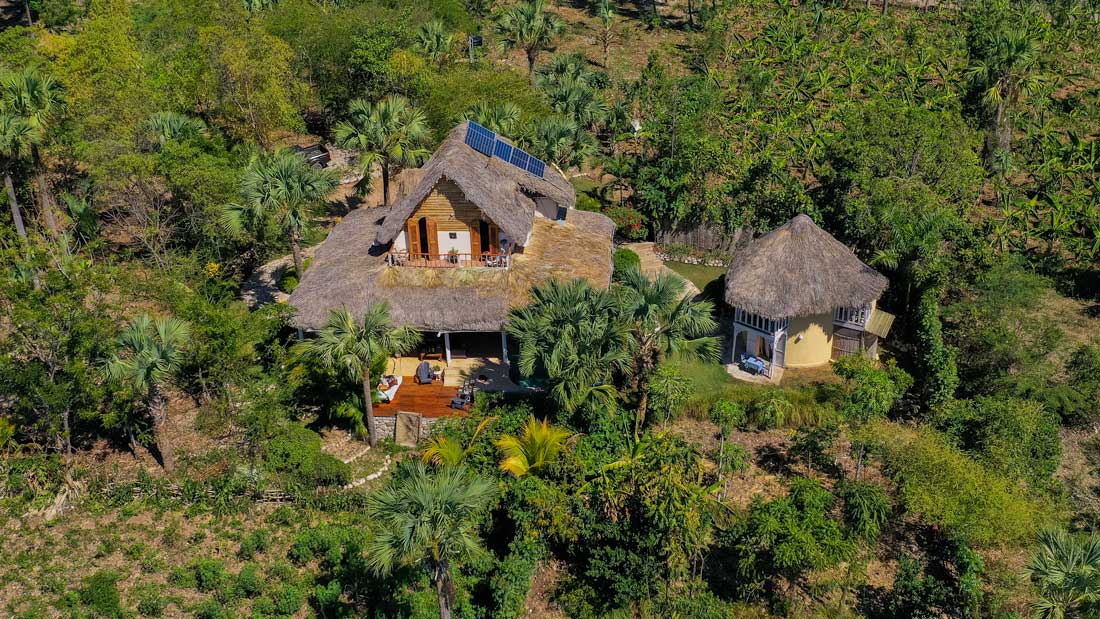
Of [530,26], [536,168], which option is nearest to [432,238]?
[536,168]

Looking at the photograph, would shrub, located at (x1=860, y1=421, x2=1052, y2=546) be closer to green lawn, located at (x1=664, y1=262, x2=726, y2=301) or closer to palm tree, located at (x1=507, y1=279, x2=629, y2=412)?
palm tree, located at (x1=507, y1=279, x2=629, y2=412)

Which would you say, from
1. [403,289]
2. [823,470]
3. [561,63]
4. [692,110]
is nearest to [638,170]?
[692,110]

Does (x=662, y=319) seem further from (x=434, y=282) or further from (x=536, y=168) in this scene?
(x=536, y=168)

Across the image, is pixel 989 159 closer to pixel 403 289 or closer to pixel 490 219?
pixel 490 219

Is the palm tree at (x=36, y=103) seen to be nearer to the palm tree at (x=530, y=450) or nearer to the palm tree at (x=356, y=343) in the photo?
the palm tree at (x=356, y=343)

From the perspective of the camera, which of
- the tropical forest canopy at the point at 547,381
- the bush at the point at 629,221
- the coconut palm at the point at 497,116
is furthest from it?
the bush at the point at 629,221

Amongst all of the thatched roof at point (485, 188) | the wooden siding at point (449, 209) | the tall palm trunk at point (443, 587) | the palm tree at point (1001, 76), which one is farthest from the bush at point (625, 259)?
the palm tree at point (1001, 76)

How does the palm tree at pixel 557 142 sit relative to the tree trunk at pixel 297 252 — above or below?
above

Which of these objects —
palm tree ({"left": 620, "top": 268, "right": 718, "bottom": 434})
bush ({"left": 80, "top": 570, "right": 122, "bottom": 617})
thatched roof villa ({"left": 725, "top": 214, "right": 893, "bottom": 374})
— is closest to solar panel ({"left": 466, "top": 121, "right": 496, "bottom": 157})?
palm tree ({"left": 620, "top": 268, "right": 718, "bottom": 434})
